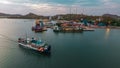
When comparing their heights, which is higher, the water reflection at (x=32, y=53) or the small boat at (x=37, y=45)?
the small boat at (x=37, y=45)

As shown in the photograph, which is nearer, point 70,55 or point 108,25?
point 70,55

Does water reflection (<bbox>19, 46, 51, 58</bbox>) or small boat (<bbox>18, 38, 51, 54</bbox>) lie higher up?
small boat (<bbox>18, 38, 51, 54</bbox>)

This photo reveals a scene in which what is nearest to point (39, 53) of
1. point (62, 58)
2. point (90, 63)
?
point (62, 58)

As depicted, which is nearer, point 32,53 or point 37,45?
point 32,53

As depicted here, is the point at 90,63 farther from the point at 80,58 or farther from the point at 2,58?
the point at 2,58

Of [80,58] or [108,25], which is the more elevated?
[108,25]

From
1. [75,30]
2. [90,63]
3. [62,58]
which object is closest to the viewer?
[90,63]

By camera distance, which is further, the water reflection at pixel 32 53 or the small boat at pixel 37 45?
the small boat at pixel 37 45

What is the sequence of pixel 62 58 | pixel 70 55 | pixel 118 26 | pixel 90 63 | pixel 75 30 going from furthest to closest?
pixel 118 26, pixel 75 30, pixel 70 55, pixel 62 58, pixel 90 63

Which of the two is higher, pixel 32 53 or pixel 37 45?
pixel 37 45

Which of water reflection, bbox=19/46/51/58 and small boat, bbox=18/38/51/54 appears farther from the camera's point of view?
small boat, bbox=18/38/51/54
